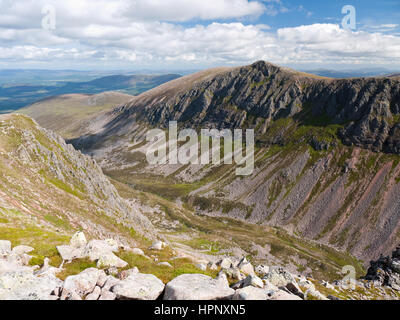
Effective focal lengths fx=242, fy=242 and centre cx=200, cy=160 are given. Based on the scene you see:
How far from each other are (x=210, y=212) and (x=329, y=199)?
78299mm

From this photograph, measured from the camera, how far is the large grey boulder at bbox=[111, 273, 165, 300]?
1538cm

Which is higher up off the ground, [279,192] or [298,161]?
[298,161]

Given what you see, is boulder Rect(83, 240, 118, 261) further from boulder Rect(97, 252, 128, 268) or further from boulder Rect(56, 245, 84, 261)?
boulder Rect(97, 252, 128, 268)

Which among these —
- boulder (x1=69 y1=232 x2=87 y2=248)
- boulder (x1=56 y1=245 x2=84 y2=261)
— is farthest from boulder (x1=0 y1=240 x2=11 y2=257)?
boulder (x1=69 y1=232 x2=87 y2=248)

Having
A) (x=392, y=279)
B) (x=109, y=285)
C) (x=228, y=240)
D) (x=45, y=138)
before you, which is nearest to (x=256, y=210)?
(x=228, y=240)

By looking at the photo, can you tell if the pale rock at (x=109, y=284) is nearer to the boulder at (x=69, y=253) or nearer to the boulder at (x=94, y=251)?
the boulder at (x=94, y=251)

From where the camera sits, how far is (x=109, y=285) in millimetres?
16578

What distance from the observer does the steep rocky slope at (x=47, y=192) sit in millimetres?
38375

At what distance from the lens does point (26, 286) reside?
1512 centimetres

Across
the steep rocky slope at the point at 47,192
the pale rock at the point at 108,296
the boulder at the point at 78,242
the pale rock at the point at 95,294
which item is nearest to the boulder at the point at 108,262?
the pale rock at the point at 95,294

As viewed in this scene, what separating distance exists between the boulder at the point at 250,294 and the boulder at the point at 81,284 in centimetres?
958
